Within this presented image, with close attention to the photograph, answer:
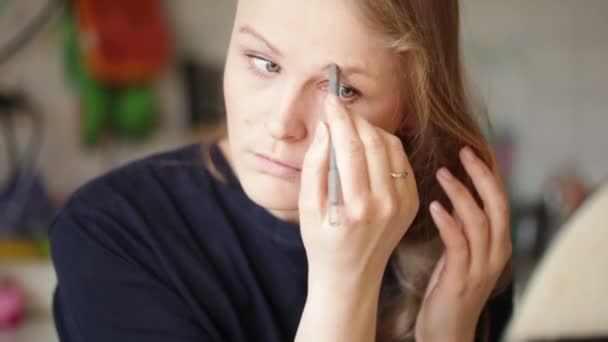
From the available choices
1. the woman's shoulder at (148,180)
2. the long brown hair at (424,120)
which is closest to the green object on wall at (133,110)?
the woman's shoulder at (148,180)

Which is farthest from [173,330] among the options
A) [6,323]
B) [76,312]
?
[6,323]

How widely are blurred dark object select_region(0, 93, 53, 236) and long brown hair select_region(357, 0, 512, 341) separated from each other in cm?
129

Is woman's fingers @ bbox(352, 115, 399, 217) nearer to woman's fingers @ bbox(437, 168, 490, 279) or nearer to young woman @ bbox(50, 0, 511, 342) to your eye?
young woman @ bbox(50, 0, 511, 342)

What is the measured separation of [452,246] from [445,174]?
0.08 metres

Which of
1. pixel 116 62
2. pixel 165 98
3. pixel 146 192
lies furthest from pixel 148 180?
pixel 165 98

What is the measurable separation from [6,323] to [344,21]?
1.21 metres

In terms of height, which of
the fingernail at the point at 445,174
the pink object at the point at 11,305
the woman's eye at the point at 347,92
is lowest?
the pink object at the point at 11,305

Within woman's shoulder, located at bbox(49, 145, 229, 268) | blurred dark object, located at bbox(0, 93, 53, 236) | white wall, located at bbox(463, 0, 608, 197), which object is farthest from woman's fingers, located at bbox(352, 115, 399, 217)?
white wall, located at bbox(463, 0, 608, 197)

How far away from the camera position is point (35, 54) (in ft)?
6.56

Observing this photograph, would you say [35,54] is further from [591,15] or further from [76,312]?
[591,15]

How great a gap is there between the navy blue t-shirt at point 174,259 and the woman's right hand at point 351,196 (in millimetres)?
149

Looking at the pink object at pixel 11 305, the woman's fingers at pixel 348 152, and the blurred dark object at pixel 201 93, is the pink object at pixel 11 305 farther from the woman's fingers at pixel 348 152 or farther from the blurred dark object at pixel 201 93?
the woman's fingers at pixel 348 152

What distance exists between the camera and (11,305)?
155 cm

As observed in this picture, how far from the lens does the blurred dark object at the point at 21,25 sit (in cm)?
193
